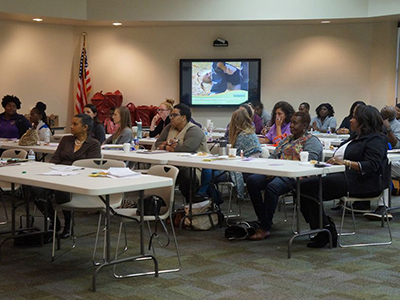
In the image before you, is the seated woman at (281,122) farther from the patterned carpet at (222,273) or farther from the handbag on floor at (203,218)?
the patterned carpet at (222,273)

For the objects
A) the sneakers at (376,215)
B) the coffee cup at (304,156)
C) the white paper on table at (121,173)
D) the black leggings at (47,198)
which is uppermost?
the coffee cup at (304,156)

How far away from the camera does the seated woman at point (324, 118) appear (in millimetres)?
11797

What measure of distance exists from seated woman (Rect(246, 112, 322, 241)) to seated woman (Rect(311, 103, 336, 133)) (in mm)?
5466

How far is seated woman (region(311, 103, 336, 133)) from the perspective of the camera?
38.7 feet

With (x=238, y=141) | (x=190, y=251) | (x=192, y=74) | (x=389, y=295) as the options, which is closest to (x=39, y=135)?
(x=238, y=141)

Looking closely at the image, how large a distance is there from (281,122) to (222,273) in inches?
146

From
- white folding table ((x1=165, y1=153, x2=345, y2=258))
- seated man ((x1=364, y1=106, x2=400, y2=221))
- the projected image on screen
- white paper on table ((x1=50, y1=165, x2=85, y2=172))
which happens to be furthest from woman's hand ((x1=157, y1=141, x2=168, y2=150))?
the projected image on screen

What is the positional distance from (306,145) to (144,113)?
751cm

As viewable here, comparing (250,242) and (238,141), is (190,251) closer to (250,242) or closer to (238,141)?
(250,242)

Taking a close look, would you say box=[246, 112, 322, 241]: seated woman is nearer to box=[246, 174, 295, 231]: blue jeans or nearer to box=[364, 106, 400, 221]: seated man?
box=[246, 174, 295, 231]: blue jeans

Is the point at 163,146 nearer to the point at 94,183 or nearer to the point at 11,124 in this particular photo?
the point at 94,183

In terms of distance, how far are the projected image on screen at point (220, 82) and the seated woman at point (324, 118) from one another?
174cm

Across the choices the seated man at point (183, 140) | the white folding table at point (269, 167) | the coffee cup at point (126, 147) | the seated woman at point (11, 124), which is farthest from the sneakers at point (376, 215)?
the seated woman at point (11, 124)

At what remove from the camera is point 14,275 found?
15.6 ft
